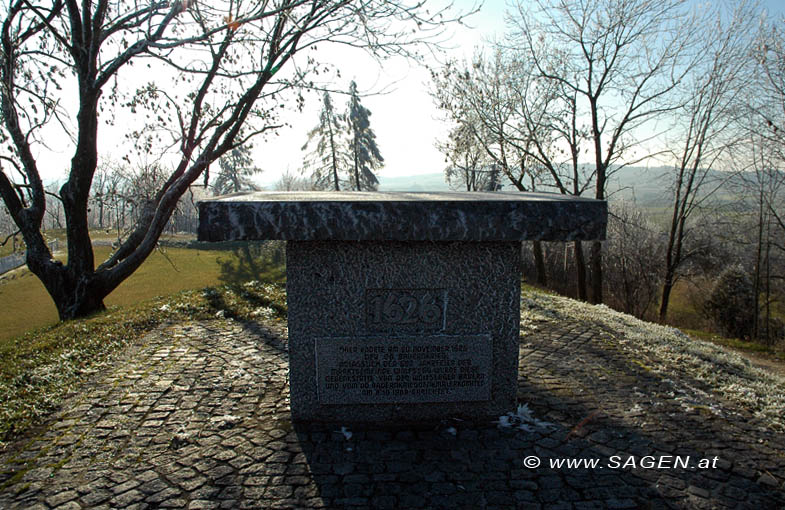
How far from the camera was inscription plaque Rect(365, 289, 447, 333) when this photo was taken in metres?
3.06

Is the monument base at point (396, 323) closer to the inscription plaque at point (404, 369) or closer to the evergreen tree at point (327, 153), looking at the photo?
the inscription plaque at point (404, 369)

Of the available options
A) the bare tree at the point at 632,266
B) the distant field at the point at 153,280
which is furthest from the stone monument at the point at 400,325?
the bare tree at the point at 632,266

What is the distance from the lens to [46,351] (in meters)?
4.88

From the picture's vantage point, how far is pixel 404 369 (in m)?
3.11

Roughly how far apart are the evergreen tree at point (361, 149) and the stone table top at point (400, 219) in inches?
930

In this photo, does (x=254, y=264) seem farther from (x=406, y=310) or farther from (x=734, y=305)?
(x=734, y=305)

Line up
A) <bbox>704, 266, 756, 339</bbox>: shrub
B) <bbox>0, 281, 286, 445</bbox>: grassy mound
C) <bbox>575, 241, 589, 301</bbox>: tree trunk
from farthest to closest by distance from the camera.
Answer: <bbox>704, 266, 756, 339</bbox>: shrub → <bbox>575, 241, 589, 301</bbox>: tree trunk → <bbox>0, 281, 286, 445</bbox>: grassy mound

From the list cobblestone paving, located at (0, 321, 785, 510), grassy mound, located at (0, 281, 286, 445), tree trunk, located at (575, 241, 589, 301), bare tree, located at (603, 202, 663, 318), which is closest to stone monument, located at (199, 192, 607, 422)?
cobblestone paving, located at (0, 321, 785, 510)

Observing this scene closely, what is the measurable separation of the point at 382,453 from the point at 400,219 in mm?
1430

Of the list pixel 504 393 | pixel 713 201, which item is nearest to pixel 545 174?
pixel 713 201

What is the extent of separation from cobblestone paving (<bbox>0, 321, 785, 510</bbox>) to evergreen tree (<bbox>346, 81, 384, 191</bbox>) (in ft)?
75.2

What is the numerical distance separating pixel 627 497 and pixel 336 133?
2503 centimetres

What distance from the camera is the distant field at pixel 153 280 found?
26.5ft

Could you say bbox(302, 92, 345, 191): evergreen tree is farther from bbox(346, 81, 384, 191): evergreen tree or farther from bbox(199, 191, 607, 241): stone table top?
bbox(199, 191, 607, 241): stone table top
